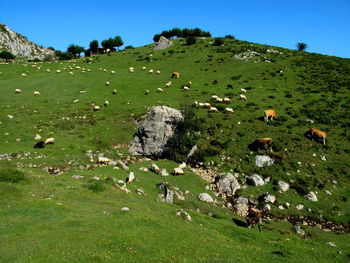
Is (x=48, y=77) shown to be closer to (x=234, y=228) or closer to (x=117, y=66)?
(x=117, y=66)

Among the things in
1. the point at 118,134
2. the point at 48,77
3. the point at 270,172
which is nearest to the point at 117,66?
the point at 48,77

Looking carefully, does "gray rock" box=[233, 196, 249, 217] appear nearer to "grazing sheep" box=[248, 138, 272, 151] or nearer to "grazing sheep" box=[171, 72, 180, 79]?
"grazing sheep" box=[248, 138, 272, 151]

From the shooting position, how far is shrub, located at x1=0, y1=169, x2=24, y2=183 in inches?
839

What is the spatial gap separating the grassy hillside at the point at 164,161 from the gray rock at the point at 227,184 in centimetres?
96

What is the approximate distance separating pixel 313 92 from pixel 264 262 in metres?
49.9

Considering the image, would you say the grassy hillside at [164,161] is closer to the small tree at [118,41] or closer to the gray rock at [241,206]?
the gray rock at [241,206]

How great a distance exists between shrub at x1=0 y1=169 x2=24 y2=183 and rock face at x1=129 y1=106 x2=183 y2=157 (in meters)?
17.0

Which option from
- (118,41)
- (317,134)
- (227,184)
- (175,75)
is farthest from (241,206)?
(118,41)

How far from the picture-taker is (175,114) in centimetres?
4097

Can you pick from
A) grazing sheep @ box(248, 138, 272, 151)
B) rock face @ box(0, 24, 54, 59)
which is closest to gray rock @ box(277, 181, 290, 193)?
grazing sheep @ box(248, 138, 272, 151)

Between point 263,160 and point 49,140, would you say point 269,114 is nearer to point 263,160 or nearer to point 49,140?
point 263,160

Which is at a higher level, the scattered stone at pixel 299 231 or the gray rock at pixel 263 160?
the gray rock at pixel 263 160

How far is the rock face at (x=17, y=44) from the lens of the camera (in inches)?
5943

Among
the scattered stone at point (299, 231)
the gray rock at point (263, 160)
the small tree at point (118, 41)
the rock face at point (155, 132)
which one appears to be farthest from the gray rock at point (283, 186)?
the small tree at point (118, 41)
